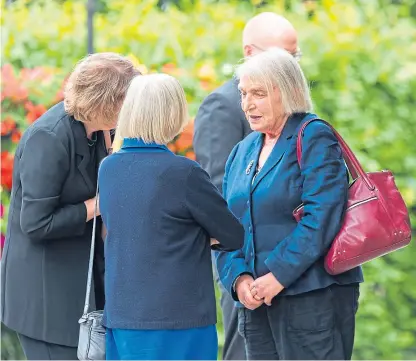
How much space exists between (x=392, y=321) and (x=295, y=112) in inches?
104

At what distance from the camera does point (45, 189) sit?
3967mm

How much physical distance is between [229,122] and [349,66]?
4.82ft

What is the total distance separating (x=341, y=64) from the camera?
6156mm

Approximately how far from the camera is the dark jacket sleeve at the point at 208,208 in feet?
11.7

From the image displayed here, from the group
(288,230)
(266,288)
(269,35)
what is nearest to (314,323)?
(266,288)

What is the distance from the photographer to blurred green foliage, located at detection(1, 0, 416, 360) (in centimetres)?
615

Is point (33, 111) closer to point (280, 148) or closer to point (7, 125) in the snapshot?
point (7, 125)

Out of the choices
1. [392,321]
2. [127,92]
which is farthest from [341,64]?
[127,92]

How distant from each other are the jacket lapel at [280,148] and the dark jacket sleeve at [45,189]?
703 millimetres

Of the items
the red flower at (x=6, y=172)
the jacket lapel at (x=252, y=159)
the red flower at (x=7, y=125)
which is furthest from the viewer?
the red flower at (x=7, y=125)

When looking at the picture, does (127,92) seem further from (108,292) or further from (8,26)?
(8,26)

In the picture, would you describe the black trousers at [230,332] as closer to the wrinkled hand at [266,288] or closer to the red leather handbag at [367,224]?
the wrinkled hand at [266,288]

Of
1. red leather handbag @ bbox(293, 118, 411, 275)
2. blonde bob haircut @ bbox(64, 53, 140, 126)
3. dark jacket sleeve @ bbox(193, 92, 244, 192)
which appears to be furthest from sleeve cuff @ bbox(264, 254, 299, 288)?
dark jacket sleeve @ bbox(193, 92, 244, 192)

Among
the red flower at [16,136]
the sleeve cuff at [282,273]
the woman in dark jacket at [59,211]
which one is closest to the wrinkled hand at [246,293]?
the sleeve cuff at [282,273]
